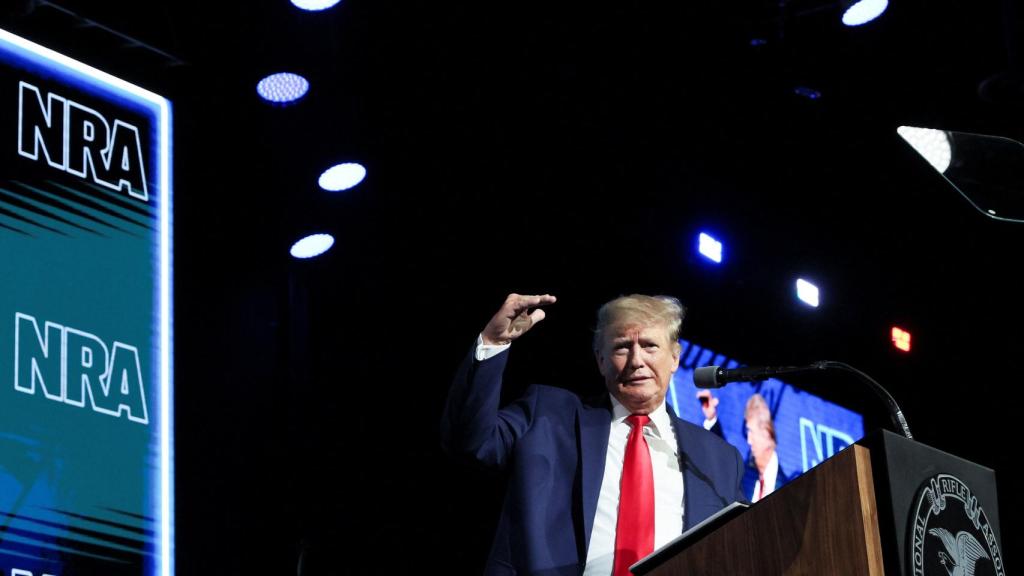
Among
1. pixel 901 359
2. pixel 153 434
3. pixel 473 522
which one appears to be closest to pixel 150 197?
pixel 153 434

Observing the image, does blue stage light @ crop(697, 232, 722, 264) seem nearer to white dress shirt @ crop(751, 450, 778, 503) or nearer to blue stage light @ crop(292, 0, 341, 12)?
white dress shirt @ crop(751, 450, 778, 503)

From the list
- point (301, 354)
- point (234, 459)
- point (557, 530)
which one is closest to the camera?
point (557, 530)

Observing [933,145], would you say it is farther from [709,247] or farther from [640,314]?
[709,247]

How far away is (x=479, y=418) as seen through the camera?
8.85ft

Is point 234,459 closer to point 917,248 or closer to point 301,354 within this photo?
point 301,354

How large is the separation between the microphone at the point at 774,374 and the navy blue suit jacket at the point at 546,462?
41 centimetres

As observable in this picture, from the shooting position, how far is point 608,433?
2.85 metres

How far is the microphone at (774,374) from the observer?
2.27m

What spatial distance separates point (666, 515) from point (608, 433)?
0.23m

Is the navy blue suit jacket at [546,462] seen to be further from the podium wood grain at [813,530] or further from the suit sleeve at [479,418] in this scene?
the podium wood grain at [813,530]

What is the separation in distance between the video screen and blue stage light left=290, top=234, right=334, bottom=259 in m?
1.53

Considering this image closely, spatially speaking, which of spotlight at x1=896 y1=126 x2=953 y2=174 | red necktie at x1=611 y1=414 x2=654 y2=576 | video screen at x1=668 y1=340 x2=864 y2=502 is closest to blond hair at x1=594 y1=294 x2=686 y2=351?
red necktie at x1=611 y1=414 x2=654 y2=576

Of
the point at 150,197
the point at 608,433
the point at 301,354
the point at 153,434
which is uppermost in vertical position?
the point at 150,197

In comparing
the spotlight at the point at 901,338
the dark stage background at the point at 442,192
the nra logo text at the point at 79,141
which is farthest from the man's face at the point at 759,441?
the nra logo text at the point at 79,141
